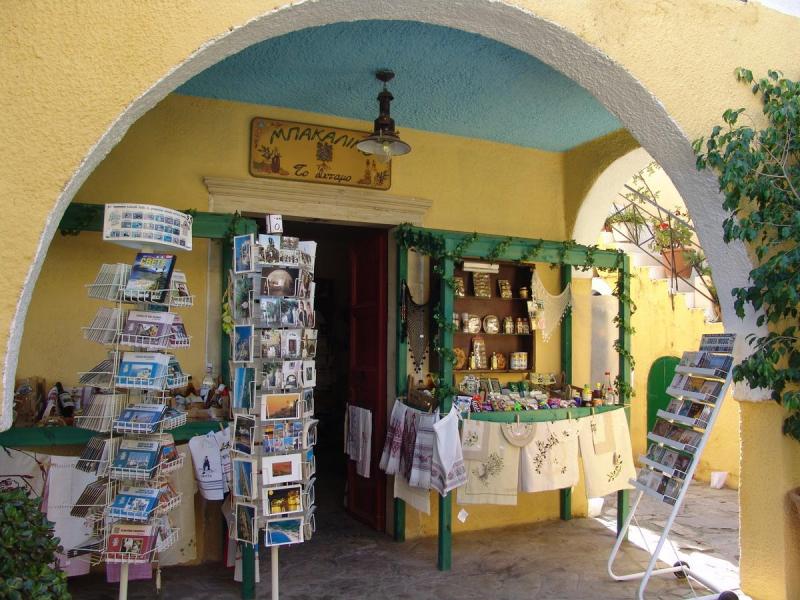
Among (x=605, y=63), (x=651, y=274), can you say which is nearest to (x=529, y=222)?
(x=605, y=63)

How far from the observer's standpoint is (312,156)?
5.04 meters

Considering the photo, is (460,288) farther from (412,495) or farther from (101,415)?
(101,415)

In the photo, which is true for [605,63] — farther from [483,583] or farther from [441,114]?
[483,583]

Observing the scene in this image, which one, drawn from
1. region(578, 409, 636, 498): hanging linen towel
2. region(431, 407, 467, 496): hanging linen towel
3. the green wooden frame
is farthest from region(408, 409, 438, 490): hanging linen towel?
region(578, 409, 636, 498): hanging linen towel

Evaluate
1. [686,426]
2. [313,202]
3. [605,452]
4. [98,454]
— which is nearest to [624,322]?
[605,452]

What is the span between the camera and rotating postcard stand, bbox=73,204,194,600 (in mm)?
3199

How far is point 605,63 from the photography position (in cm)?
346

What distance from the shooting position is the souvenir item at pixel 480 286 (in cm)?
557

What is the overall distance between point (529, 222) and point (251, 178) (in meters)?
2.68

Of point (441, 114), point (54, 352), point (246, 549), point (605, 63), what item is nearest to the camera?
point (605, 63)

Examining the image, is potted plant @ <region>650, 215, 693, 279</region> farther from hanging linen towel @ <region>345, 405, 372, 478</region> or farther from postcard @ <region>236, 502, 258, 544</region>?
postcard @ <region>236, 502, 258, 544</region>

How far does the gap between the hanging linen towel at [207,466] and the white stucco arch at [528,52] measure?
180 cm

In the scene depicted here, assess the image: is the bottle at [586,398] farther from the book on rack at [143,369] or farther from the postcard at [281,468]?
the book on rack at [143,369]

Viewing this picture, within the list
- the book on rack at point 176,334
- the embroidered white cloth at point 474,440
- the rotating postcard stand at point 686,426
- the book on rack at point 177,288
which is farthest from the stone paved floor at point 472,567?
the book on rack at point 177,288
